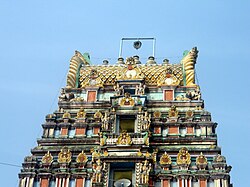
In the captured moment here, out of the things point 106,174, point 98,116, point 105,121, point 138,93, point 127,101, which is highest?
point 138,93

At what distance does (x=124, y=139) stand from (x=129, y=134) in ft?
1.60

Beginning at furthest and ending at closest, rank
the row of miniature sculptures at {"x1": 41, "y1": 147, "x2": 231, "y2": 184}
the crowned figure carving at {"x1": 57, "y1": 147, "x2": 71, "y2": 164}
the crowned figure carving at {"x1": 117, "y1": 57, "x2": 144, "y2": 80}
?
1. the crowned figure carving at {"x1": 117, "y1": 57, "x2": 144, "y2": 80}
2. the crowned figure carving at {"x1": 57, "y1": 147, "x2": 71, "y2": 164}
3. the row of miniature sculptures at {"x1": 41, "y1": 147, "x2": 231, "y2": 184}

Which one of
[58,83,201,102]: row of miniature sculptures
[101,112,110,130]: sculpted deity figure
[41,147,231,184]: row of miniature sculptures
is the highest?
[58,83,201,102]: row of miniature sculptures

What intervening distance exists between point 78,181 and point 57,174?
4.30ft

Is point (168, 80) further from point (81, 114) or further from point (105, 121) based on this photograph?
point (81, 114)

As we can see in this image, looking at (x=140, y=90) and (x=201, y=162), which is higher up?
(x=140, y=90)

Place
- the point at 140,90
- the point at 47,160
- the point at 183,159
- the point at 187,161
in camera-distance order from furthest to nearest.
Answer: the point at 140,90
the point at 47,160
the point at 183,159
the point at 187,161

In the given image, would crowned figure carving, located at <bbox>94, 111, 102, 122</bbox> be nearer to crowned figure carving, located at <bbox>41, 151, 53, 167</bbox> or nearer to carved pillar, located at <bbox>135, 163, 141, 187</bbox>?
crowned figure carving, located at <bbox>41, 151, 53, 167</bbox>

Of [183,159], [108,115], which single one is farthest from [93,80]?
[183,159]

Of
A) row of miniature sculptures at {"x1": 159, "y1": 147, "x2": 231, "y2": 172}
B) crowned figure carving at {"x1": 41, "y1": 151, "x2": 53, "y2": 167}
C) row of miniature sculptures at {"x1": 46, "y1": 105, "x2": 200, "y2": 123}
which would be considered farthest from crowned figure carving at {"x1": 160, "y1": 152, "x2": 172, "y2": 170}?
crowned figure carving at {"x1": 41, "y1": 151, "x2": 53, "y2": 167}

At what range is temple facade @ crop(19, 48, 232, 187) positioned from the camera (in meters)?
34.1

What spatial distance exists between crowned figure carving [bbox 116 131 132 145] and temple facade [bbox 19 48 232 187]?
58 mm

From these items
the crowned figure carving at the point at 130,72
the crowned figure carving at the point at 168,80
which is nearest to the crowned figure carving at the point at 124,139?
the crowned figure carving at the point at 130,72

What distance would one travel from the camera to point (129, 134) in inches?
1401
